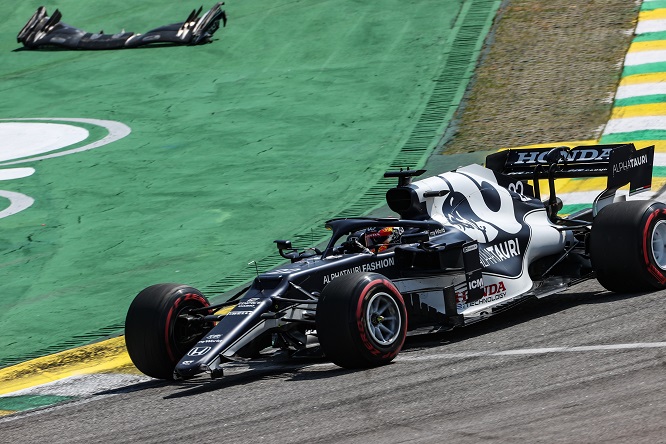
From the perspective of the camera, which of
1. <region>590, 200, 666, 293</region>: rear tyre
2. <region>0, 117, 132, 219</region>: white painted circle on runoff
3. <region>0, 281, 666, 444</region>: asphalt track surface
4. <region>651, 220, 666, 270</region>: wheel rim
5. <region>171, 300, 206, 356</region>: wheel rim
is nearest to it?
<region>0, 281, 666, 444</region>: asphalt track surface

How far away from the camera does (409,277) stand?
1008 centimetres

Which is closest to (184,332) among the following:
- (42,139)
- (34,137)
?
(42,139)

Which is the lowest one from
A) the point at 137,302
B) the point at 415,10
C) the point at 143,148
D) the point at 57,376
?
the point at 57,376

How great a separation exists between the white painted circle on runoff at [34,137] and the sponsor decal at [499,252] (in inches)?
409

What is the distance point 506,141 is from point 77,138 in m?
7.21

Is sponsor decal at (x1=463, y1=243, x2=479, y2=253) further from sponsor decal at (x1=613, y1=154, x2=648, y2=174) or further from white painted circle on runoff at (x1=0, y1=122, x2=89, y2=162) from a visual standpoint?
white painted circle on runoff at (x1=0, y1=122, x2=89, y2=162)

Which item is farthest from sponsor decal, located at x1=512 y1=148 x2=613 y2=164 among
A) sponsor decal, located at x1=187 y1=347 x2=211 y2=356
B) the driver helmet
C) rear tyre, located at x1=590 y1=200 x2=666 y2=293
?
sponsor decal, located at x1=187 y1=347 x2=211 y2=356

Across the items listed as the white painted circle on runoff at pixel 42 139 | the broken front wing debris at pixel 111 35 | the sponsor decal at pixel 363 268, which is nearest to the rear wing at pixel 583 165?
the sponsor decal at pixel 363 268

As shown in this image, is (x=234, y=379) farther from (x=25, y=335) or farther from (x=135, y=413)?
(x=25, y=335)

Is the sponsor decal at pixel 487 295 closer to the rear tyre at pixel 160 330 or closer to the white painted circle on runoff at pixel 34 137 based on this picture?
the rear tyre at pixel 160 330

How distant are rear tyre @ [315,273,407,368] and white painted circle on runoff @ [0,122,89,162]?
11128 mm

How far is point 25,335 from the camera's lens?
12.4 meters

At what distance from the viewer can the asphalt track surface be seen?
23.1ft

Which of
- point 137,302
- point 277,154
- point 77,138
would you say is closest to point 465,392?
point 137,302
